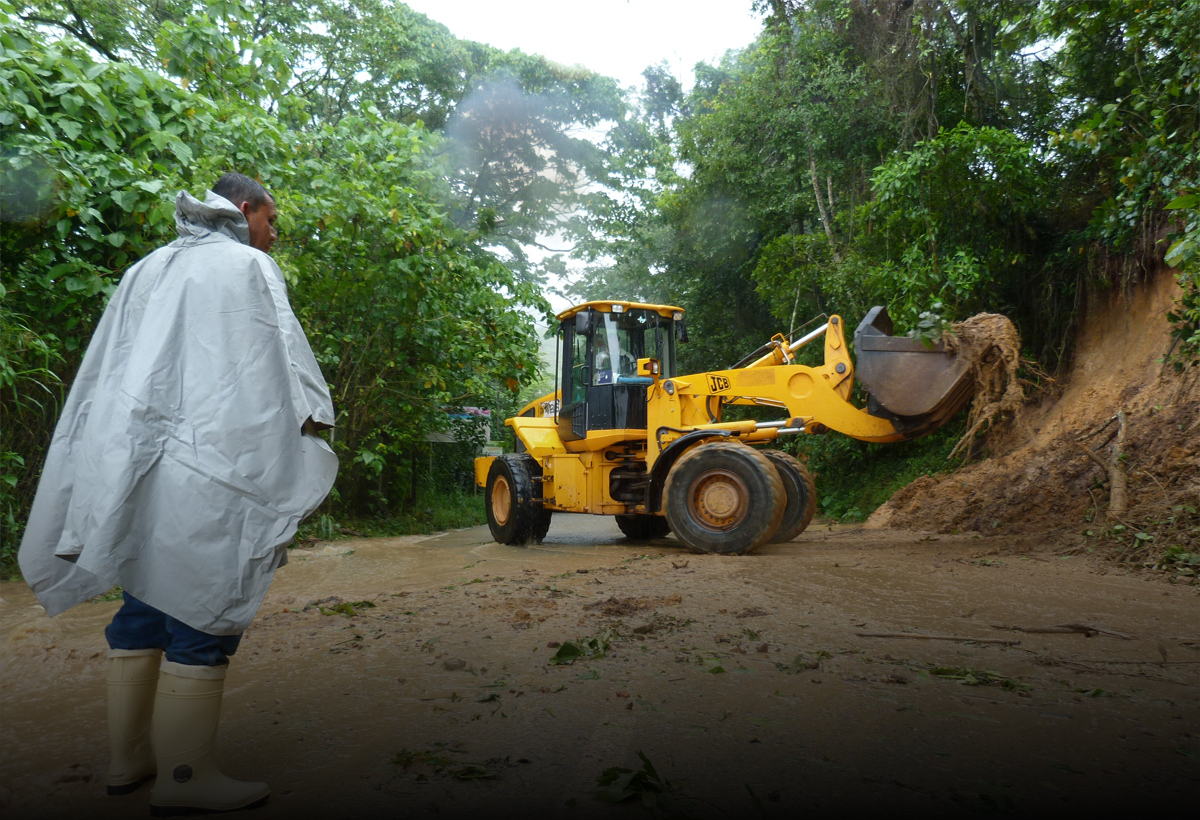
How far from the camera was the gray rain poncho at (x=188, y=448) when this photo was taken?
7.29 ft

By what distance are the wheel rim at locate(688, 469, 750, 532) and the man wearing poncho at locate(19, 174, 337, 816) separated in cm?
556

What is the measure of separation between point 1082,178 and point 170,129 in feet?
32.1

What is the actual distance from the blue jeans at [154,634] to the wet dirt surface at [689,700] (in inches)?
16.9

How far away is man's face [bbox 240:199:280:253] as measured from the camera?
272cm

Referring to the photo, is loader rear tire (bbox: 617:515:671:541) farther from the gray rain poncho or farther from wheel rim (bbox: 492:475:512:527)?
the gray rain poncho

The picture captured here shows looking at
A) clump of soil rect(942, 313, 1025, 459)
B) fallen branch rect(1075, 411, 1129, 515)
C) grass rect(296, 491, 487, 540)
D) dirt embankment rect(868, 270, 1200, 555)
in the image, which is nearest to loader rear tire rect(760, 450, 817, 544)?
dirt embankment rect(868, 270, 1200, 555)

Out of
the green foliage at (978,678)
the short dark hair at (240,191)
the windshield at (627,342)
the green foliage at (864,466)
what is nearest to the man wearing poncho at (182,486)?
the short dark hair at (240,191)

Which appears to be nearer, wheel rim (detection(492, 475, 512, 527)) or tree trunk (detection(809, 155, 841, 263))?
wheel rim (detection(492, 475, 512, 527))

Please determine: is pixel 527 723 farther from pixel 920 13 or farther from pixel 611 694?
pixel 920 13

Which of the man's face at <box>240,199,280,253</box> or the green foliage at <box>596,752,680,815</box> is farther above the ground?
the man's face at <box>240,199,280,253</box>

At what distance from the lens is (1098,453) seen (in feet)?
25.0

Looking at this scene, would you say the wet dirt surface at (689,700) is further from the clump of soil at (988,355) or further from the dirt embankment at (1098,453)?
the clump of soil at (988,355)

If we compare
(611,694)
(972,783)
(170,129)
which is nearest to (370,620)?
(611,694)

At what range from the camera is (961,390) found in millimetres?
7566
